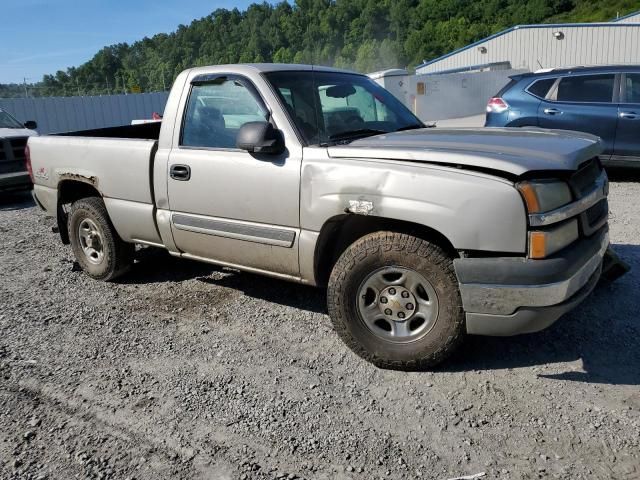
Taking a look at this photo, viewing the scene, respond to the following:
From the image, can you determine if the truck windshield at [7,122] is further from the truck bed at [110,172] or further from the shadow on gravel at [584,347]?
the shadow on gravel at [584,347]

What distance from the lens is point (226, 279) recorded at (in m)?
5.54

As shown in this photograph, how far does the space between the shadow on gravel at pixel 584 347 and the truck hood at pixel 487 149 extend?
1.23 metres

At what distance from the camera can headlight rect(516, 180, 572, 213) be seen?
123 inches

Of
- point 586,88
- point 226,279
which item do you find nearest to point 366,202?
point 226,279

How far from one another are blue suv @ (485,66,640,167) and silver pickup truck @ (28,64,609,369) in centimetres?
486

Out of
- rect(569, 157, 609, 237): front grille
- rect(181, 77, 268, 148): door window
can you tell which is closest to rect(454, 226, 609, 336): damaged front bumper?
rect(569, 157, 609, 237): front grille

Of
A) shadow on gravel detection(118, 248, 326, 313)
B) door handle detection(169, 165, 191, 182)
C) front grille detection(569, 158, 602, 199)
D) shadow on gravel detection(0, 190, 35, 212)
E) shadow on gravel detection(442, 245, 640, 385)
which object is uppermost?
door handle detection(169, 165, 191, 182)

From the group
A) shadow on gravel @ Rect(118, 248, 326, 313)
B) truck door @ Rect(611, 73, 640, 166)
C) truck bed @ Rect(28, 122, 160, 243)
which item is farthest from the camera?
truck door @ Rect(611, 73, 640, 166)

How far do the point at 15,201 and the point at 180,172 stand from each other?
25.4ft

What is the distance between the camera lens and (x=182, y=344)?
4227mm

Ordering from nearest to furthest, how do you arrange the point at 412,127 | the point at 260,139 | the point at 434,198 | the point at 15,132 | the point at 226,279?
the point at 434,198, the point at 260,139, the point at 412,127, the point at 226,279, the point at 15,132

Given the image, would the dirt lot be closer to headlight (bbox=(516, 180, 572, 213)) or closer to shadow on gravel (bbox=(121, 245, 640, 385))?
shadow on gravel (bbox=(121, 245, 640, 385))

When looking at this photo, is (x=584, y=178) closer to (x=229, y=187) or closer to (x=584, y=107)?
(x=229, y=187)

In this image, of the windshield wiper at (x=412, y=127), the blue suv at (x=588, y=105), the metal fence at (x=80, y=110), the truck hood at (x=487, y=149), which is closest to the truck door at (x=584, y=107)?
the blue suv at (x=588, y=105)
